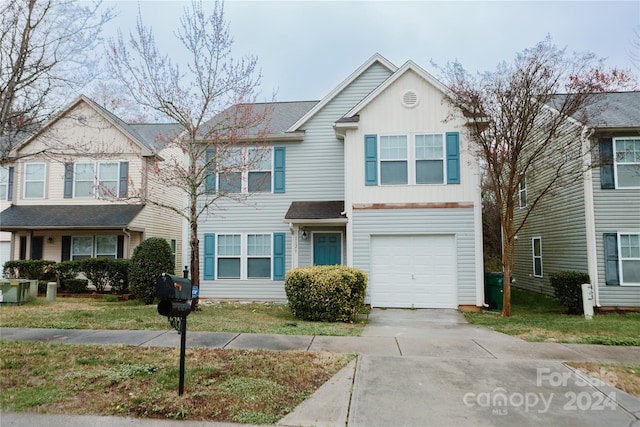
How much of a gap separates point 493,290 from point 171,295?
34.6ft

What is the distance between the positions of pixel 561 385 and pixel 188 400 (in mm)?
4633

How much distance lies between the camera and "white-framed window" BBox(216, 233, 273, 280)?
13.4 meters

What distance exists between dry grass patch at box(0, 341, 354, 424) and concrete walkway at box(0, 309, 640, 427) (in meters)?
0.21

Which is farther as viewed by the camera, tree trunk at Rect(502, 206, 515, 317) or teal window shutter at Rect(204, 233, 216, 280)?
teal window shutter at Rect(204, 233, 216, 280)

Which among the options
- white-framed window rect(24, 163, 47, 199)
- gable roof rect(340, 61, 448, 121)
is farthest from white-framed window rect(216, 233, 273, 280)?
white-framed window rect(24, 163, 47, 199)

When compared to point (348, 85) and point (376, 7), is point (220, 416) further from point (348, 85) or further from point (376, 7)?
point (376, 7)

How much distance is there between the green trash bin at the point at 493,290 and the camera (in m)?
11.6

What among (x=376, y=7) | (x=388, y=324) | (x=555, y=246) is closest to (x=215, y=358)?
(x=388, y=324)

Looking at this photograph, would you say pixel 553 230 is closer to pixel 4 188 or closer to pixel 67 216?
pixel 67 216

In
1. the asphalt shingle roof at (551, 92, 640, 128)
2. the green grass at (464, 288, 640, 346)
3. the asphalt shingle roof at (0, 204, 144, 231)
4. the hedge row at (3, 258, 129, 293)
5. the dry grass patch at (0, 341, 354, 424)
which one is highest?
the asphalt shingle roof at (551, 92, 640, 128)

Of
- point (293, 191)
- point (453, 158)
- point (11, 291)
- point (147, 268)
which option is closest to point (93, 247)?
point (11, 291)

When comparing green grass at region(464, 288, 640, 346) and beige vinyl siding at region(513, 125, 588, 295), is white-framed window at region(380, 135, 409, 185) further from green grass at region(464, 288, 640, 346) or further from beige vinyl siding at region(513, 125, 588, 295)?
green grass at region(464, 288, 640, 346)

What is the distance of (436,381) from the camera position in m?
4.93

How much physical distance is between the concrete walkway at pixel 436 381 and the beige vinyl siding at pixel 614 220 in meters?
5.84
